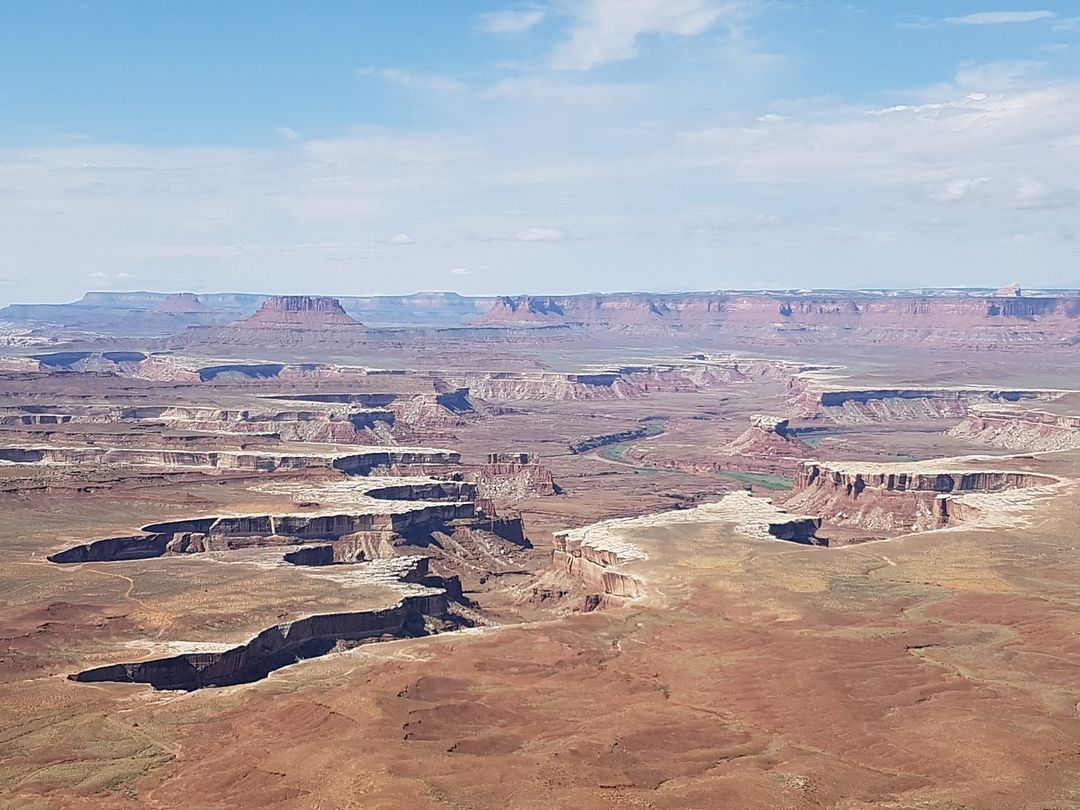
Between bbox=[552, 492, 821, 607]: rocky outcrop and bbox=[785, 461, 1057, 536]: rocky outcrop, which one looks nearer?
bbox=[552, 492, 821, 607]: rocky outcrop

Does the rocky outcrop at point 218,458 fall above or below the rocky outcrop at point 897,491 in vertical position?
above

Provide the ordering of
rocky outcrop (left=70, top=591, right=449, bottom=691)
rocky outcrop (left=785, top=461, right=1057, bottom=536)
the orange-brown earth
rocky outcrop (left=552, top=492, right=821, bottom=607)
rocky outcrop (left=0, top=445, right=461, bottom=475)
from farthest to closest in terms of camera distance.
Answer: rocky outcrop (left=0, top=445, right=461, bottom=475)
rocky outcrop (left=785, top=461, right=1057, bottom=536)
rocky outcrop (left=552, top=492, right=821, bottom=607)
rocky outcrop (left=70, top=591, right=449, bottom=691)
the orange-brown earth

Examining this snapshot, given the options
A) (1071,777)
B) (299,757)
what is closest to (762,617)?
(1071,777)

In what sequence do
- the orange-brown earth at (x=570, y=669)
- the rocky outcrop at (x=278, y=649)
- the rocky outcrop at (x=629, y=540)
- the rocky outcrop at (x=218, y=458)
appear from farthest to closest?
the rocky outcrop at (x=218, y=458) < the rocky outcrop at (x=629, y=540) < the rocky outcrop at (x=278, y=649) < the orange-brown earth at (x=570, y=669)

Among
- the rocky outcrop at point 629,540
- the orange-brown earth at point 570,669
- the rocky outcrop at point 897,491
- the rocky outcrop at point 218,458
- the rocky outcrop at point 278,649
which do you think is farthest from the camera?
the rocky outcrop at point 218,458

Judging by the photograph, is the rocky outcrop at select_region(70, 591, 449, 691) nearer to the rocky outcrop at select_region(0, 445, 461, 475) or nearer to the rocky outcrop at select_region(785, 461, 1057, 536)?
the rocky outcrop at select_region(785, 461, 1057, 536)

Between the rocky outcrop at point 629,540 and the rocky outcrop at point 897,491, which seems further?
the rocky outcrop at point 897,491

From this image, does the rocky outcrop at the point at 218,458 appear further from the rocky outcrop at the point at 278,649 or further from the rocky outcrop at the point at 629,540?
the rocky outcrop at the point at 278,649

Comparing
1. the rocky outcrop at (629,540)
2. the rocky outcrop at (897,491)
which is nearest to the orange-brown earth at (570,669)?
the rocky outcrop at (629,540)

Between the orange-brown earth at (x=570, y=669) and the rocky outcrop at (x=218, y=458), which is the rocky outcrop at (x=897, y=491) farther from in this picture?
the rocky outcrop at (x=218, y=458)

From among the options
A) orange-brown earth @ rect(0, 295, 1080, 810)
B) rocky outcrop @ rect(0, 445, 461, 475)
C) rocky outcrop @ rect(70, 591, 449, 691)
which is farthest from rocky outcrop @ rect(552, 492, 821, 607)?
rocky outcrop @ rect(0, 445, 461, 475)

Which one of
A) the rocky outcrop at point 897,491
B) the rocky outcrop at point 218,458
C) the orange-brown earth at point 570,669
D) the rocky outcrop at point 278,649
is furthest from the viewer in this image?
the rocky outcrop at point 218,458

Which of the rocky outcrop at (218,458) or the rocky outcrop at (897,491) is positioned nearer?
the rocky outcrop at (897,491)
